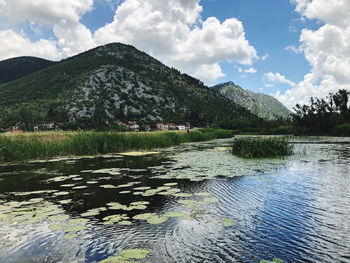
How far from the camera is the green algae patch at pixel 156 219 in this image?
177 inches

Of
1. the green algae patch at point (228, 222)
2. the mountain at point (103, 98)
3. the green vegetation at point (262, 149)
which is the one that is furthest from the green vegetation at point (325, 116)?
the mountain at point (103, 98)

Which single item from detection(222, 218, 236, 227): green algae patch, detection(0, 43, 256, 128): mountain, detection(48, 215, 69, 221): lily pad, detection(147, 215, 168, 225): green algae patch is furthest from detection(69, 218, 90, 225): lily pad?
detection(0, 43, 256, 128): mountain

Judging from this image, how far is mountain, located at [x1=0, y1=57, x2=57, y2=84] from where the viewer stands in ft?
555

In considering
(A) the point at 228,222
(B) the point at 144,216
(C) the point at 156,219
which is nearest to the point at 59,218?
(B) the point at 144,216

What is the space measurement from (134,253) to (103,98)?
121m

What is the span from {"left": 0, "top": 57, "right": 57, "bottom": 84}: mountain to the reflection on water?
654 ft

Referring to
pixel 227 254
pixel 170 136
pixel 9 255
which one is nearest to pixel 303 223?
pixel 227 254

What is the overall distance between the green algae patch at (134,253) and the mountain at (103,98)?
273 ft

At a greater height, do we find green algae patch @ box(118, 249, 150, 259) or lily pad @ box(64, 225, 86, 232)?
green algae patch @ box(118, 249, 150, 259)

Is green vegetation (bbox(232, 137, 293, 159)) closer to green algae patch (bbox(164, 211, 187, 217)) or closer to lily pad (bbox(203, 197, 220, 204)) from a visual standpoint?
lily pad (bbox(203, 197, 220, 204))

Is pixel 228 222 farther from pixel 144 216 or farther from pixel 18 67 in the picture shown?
pixel 18 67

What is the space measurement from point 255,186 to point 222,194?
1.47m

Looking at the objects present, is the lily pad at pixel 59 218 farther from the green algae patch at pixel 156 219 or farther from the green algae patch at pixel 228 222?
the green algae patch at pixel 228 222

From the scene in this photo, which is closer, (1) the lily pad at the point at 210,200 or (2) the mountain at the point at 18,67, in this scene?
(1) the lily pad at the point at 210,200
